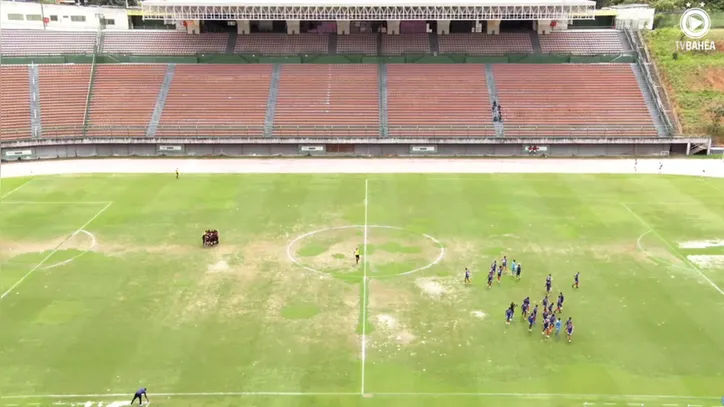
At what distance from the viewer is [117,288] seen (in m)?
37.9

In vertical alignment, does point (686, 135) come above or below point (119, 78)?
below

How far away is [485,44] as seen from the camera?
85.7 m

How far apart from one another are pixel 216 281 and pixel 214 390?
1145 centimetres

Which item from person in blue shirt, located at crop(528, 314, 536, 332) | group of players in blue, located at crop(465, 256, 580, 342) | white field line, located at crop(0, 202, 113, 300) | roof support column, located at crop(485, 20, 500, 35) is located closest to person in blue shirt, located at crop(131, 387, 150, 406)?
white field line, located at crop(0, 202, 113, 300)

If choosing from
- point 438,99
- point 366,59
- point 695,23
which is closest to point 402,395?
point 438,99

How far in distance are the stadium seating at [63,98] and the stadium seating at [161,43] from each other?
655cm

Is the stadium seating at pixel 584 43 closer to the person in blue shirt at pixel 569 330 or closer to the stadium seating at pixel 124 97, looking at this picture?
the stadium seating at pixel 124 97

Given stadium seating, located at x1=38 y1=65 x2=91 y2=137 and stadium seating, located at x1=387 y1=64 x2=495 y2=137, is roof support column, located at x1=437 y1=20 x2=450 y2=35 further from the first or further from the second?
stadium seating, located at x1=38 y1=65 x2=91 y2=137

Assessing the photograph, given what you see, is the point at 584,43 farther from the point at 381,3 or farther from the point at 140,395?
the point at 140,395

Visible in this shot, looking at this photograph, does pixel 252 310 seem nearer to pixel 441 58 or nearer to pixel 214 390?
pixel 214 390

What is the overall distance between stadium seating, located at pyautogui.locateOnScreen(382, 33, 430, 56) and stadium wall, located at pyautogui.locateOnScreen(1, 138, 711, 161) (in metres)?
19.4

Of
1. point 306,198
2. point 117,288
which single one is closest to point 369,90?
point 306,198

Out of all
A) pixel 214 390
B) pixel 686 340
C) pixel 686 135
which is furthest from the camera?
pixel 686 135

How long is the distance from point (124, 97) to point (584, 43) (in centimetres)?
5920
